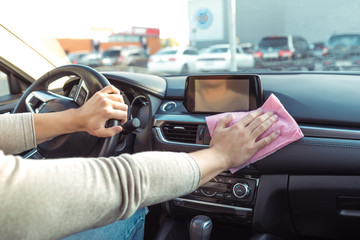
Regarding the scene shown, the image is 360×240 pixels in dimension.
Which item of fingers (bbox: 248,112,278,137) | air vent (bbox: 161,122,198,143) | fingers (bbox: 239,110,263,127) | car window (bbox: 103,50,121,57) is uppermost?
fingers (bbox: 239,110,263,127)

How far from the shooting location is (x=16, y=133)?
139cm

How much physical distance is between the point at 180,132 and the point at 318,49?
892 millimetres

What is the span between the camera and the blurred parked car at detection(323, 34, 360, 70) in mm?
1852

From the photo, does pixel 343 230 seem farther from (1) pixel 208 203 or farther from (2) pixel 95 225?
(2) pixel 95 225

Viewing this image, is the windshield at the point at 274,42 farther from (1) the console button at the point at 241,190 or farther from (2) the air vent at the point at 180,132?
(1) the console button at the point at 241,190

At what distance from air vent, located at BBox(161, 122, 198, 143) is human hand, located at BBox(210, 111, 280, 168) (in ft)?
1.60

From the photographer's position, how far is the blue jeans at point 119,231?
136cm

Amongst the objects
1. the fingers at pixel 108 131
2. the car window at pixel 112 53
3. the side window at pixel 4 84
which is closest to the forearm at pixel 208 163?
the fingers at pixel 108 131

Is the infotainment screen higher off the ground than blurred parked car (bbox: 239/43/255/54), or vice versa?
blurred parked car (bbox: 239/43/255/54)

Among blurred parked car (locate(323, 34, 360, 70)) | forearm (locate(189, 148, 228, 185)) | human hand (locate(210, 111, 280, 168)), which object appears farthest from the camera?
blurred parked car (locate(323, 34, 360, 70))

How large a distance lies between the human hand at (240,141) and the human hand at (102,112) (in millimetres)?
390

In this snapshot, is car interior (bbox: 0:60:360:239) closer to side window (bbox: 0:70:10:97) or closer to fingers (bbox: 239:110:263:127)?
fingers (bbox: 239:110:263:127)

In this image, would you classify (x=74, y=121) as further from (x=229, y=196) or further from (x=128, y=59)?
(x=128, y=59)

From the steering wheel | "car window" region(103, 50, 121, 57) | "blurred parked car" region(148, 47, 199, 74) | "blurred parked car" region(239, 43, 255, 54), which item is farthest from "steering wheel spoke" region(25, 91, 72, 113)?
"car window" region(103, 50, 121, 57)
